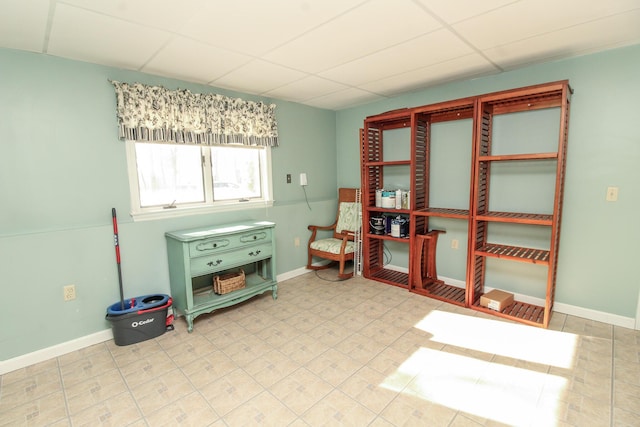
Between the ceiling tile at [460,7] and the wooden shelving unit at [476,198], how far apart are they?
1055 mm

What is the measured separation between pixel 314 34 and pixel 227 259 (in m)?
2.05

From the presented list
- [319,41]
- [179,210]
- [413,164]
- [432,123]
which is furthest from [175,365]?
[432,123]

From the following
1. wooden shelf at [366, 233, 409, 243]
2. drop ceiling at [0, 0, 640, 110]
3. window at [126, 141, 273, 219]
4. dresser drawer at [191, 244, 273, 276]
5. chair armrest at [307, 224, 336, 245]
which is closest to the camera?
drop ceiling at [0, 0, 640, 110]

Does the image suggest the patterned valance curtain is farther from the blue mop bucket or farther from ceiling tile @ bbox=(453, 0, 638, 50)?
ceiling tile @ bbox=(453, 0, 638, 50)

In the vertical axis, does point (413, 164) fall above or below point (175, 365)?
above

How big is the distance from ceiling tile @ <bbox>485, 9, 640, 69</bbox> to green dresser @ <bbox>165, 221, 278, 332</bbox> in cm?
263

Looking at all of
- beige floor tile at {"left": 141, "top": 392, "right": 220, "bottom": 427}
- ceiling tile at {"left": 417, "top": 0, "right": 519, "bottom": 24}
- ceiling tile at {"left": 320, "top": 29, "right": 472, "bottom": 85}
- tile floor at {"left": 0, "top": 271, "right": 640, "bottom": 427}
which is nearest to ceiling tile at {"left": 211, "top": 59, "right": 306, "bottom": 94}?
ceiling tile at {"left": 320, "top": 29, "right": 472, "bottom": 85}

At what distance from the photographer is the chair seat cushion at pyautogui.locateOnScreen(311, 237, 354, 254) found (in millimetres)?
3818

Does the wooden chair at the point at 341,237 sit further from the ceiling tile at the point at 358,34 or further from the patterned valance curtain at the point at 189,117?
the ceiling tile at the point at 358,34

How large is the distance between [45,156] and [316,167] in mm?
2857

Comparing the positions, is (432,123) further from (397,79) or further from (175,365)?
(175,365)

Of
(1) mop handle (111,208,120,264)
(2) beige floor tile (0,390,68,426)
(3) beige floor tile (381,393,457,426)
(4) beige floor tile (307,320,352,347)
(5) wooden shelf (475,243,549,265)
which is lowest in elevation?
(2) beige floor tile (0,390,68,426)

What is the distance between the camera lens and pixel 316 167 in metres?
4.29

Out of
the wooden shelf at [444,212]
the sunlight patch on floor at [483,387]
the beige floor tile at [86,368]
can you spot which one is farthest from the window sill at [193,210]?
the sunlight patch on floor at [483,387]
